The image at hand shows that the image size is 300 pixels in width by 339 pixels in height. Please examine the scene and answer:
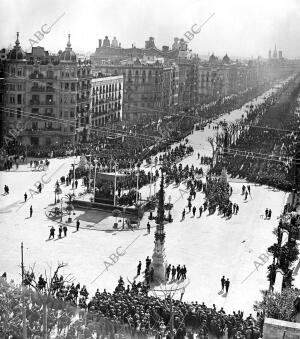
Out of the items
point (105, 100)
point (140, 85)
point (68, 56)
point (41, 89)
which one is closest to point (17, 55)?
point (41, 89)

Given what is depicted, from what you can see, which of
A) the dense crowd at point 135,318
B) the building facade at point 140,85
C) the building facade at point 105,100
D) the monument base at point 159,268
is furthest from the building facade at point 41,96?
the dense crowd at point 135,318

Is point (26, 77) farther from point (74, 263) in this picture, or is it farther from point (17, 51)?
point (74, 263)

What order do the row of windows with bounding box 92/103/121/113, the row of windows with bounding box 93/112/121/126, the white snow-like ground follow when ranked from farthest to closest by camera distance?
1. the row of windows with bounding box 92/103/121/113
2. the row of windows with bounding box 93/112/121/126
3. the white snow-like ground

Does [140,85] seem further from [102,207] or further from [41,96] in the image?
[102,207]

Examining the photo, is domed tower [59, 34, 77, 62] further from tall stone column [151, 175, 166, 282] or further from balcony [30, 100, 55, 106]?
tall stone column [151, 175, 166, 282]

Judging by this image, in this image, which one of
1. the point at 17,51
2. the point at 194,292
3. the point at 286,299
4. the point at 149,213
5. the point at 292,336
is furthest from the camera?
the point at 17,51

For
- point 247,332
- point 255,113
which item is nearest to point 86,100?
point 255,113

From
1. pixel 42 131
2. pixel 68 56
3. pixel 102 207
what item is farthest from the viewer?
pixel 68 56

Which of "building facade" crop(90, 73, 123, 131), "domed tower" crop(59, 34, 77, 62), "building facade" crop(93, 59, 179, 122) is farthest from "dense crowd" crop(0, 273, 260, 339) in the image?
"building facade" crop(93, 59, 179, 122)
